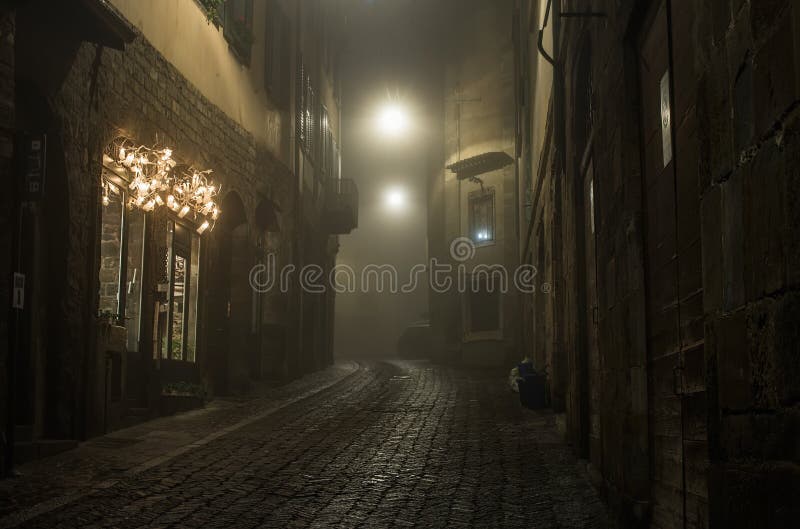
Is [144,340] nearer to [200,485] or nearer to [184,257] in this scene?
[184,257]

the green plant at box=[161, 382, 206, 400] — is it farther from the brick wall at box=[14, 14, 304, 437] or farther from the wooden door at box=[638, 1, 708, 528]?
the wooden door at box=[638, 1, 708, 528]

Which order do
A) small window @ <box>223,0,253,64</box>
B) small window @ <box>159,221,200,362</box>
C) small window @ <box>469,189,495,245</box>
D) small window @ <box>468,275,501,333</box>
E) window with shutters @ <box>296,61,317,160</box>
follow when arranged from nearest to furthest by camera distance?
small window @ <box>159,221,200,362</box>
small window @ <box>223,0,253,64</box>
window with shutters @ <box>296,61,317,160</box>
small window @ <box>468,275,501,333</box>
small window @ <box>469,189,495,245</box>

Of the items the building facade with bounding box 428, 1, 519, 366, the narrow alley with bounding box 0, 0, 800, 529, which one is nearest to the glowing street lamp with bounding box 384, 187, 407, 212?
the building facade with bounding box 428, 1, 519, 366

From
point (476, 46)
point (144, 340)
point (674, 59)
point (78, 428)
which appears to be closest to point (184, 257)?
point (144, 340)

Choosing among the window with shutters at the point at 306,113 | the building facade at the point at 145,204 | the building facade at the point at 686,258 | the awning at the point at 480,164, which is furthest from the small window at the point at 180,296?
the awning at the point at 480,164

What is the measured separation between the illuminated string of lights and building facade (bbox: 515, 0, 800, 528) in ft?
17.6

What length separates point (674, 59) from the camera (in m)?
4.22

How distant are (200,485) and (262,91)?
1228 centimetres

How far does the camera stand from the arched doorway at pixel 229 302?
15.2 meters

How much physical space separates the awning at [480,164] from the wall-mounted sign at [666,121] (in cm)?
2489

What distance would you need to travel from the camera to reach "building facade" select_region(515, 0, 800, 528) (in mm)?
2121

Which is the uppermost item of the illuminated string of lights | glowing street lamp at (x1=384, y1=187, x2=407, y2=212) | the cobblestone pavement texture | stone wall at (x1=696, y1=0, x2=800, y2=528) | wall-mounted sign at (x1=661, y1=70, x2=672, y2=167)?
glowing street lamp at (x1=384, y1=187, x2=407, y2=212)

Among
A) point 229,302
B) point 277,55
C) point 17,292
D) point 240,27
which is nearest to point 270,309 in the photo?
point 229,302

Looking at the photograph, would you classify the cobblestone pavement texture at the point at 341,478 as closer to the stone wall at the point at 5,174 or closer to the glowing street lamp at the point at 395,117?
the stone wall at the point at 5,174
